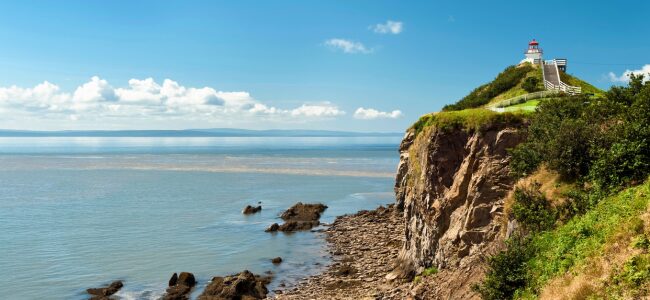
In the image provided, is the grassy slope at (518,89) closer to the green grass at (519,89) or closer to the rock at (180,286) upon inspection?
the green grass at (519,89)

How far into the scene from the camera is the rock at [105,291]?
119ft

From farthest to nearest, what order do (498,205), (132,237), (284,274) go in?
(132,237) < (284,274) < (498,205)

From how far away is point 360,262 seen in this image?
1703 inches

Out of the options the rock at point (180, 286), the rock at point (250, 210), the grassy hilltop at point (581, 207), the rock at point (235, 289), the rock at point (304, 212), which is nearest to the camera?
the grassy hilltop at point (581, 207)

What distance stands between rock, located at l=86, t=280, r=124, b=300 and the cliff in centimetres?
2082

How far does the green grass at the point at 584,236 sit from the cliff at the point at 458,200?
3.95 meters

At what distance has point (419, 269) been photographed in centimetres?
3494

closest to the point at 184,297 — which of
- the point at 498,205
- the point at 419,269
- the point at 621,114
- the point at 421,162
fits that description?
the point at 419,269

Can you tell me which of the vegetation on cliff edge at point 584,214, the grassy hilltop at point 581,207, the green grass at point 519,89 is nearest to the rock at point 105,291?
the grassy hilltop at point 581,207

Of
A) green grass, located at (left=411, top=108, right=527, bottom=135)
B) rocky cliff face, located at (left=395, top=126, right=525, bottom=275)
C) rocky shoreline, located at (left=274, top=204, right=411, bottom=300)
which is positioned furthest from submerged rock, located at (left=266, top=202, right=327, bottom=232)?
green grass, located at (left=411, top=108, right=527, bottom=135)

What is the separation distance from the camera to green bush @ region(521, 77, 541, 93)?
49.8m

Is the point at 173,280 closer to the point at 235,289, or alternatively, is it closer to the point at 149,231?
the point at 235,289

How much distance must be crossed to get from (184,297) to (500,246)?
2287 centimetres

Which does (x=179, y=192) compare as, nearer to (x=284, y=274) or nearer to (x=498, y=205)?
(x=284, y=274)
